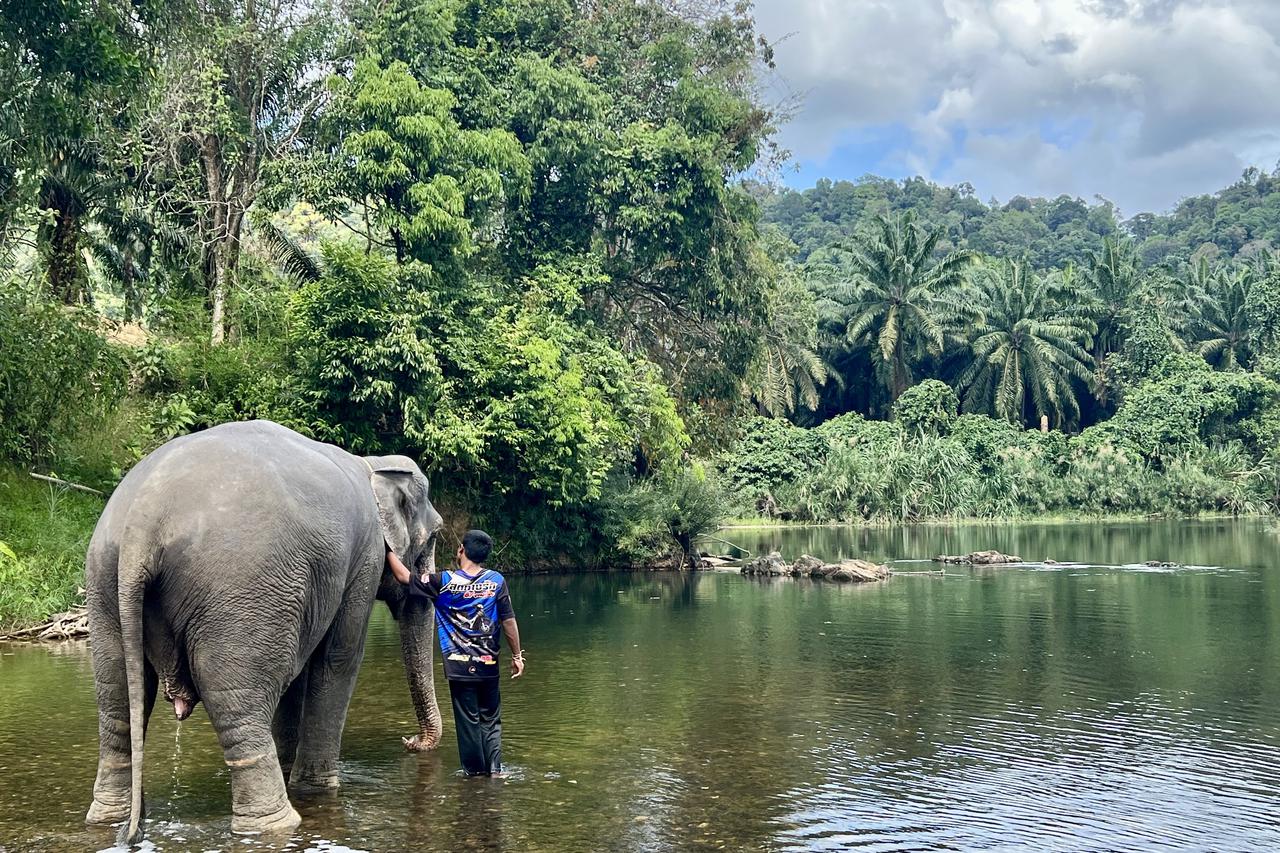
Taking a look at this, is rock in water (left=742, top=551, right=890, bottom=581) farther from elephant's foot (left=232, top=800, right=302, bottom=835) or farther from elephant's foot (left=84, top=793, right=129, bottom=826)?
elephant's foot (left=84, top=793, right=129, bottom=826)

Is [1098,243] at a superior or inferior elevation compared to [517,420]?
superior

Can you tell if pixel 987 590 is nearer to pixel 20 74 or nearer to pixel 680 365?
pixel 680 365

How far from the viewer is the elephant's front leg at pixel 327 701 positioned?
7.84m

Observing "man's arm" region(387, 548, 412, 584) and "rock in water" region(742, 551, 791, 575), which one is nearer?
"man's arm" region(387, 548, 412, 584)

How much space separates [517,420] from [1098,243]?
8473 cm

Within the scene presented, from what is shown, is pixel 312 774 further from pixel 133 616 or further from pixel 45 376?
pixel 45 376

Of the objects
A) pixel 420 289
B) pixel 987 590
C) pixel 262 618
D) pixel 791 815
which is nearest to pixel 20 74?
pixel 420 289

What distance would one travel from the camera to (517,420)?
23.2m

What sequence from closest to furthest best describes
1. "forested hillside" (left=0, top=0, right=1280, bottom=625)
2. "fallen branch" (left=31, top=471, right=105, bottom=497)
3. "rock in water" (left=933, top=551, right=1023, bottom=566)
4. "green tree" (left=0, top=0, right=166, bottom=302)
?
1. "green tree" (left=0, top=0, right=166, bottom=302)
2. "fallen branch" (left=31, top=471, right=105, bottom=497)
3. "forested hillside" (left=0, top=0, right=1280, bottom=625)
4. "rock in water" (left=933, top=551, right=1023, bottom=566)

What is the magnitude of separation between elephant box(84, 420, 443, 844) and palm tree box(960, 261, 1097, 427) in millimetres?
52944

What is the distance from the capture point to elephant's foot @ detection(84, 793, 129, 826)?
22.9 feet

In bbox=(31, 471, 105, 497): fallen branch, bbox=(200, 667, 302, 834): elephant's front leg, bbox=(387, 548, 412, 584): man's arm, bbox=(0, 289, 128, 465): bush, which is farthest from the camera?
bbox=(0, 289, 128, 465): bush

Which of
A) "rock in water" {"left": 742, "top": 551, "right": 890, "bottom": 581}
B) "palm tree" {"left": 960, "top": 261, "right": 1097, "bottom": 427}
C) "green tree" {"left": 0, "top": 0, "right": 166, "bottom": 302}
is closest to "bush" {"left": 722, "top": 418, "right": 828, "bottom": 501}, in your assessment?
"palm tree" {"left": 960, "top": 261, "right": 1097, "bottom": 427}

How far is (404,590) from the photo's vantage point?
8742 millimetres
